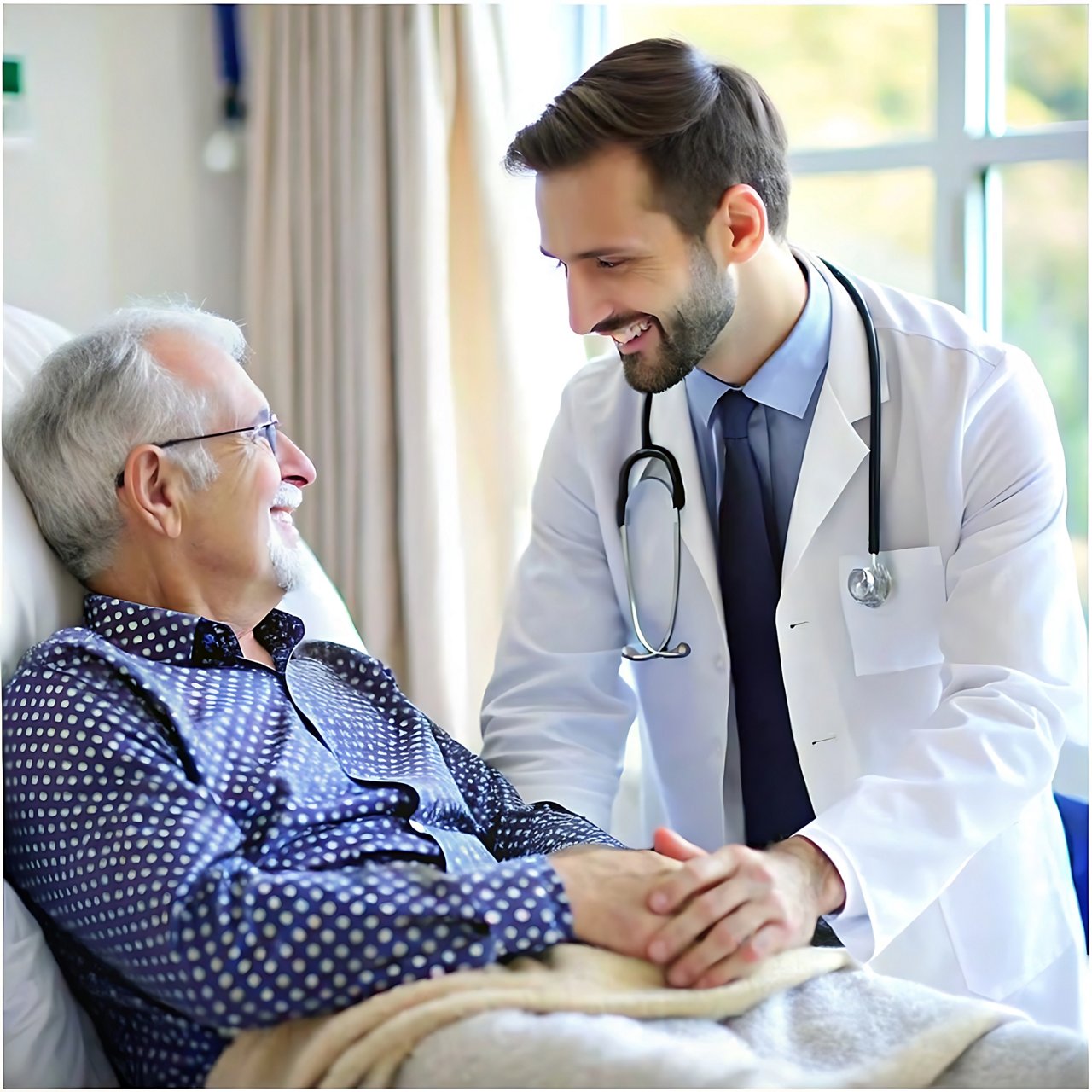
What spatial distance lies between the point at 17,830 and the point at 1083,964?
53.3 inches

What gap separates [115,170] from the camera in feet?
8.01

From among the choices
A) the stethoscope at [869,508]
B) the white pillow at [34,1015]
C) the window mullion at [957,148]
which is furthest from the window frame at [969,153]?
the white pillow at [34,1015]

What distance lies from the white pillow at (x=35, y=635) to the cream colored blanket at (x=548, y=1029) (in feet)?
0.70

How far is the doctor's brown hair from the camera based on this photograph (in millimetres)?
1622

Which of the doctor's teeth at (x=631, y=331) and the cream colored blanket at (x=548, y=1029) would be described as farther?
the doctor's teeth at (x=631, y=331)

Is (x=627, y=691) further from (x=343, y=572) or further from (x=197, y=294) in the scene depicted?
(x=197, y=294)

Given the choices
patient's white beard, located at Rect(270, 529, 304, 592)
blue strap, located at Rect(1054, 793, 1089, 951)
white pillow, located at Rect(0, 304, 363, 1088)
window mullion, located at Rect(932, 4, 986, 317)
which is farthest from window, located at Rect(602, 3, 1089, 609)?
patient's white beard, located at Rect(270, 529, 304, 592)

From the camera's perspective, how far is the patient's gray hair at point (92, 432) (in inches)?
57.8

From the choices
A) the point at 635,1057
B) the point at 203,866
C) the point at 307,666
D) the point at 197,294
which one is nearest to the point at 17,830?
the point at 203,866

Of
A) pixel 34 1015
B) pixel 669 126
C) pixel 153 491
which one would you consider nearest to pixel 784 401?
pixel 669 126

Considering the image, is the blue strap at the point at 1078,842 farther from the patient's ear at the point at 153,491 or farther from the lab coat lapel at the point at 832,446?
the patient's ear at the point at 153,491

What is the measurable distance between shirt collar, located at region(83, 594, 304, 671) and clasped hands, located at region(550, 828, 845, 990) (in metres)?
0.45

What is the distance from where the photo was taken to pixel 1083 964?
1723 mm

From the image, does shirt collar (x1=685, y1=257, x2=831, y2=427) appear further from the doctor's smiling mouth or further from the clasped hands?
the clasped hands
